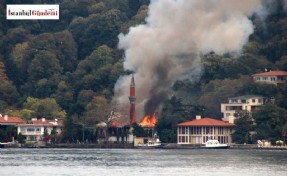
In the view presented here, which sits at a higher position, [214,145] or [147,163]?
[214,145]

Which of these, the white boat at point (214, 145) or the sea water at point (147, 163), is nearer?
the sea water at point (147, 163)

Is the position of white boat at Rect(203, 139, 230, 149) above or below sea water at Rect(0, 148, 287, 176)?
above

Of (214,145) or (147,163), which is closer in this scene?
(147,163)

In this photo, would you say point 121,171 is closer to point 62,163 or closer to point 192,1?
point 62,163

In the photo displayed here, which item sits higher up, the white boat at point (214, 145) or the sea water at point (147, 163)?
the white boat at point (214, 145)

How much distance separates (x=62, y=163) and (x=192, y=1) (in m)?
55.6

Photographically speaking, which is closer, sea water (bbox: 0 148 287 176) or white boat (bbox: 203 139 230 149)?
sea water (bbox: 0 148 287 176)

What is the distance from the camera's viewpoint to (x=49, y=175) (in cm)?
12900

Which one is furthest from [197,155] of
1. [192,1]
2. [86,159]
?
[192,1]

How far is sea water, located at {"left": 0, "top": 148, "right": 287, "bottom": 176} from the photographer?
13275 cm

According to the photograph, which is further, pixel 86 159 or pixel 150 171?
pixel 86 159

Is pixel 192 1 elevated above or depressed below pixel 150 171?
above

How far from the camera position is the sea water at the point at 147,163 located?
133m

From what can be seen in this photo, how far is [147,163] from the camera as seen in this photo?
14938cm
